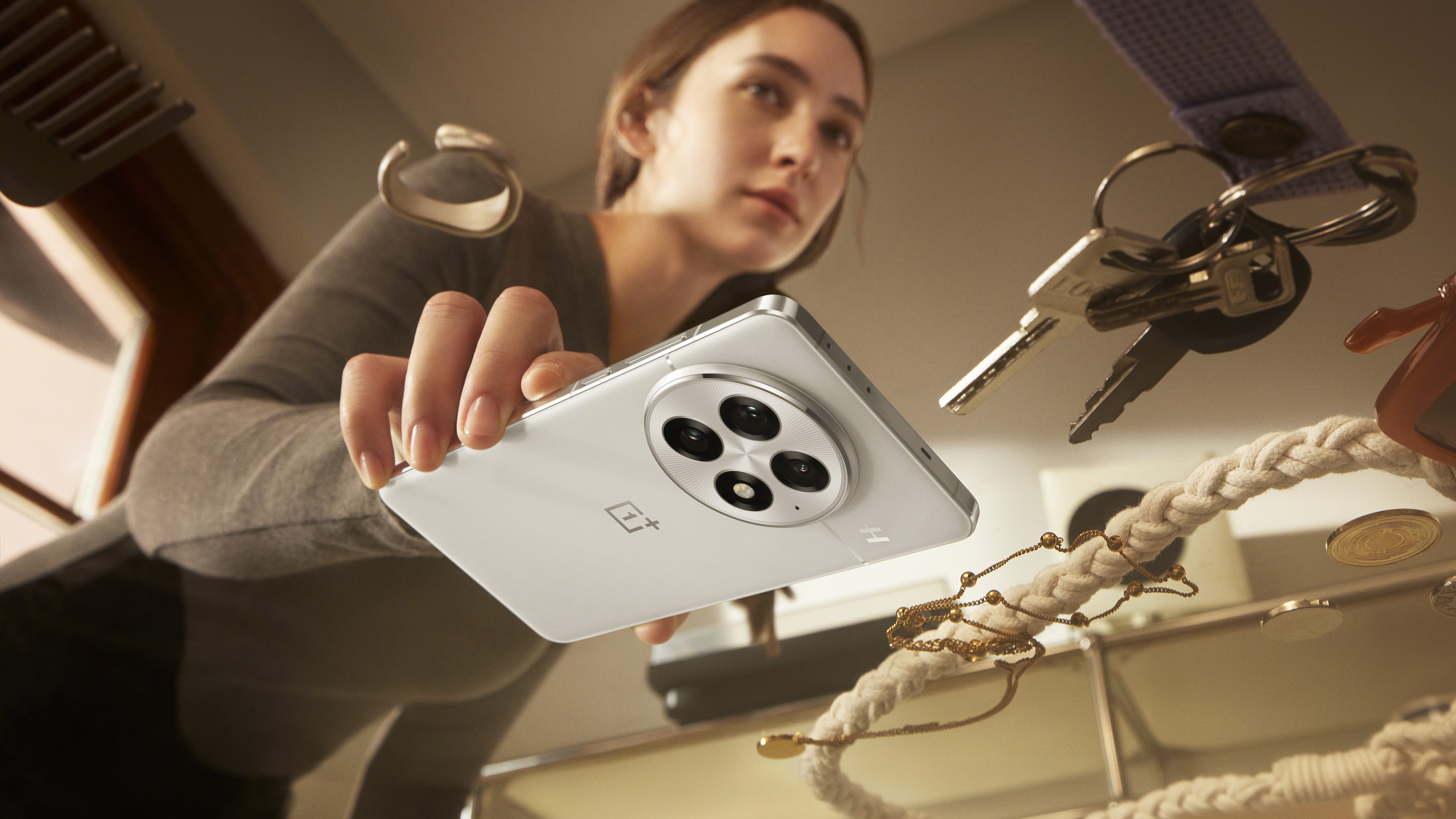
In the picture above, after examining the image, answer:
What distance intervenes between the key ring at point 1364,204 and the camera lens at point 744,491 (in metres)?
0.12

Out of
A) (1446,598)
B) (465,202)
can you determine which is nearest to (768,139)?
(465,202)

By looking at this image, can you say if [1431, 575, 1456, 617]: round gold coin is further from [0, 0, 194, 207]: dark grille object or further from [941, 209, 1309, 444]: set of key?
[0, 0, 194, 207]: dark grille object

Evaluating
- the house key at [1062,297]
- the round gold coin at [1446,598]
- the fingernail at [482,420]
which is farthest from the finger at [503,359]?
the round gold coin at [1446,598]

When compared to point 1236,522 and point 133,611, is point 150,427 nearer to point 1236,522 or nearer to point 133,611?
point 133,611

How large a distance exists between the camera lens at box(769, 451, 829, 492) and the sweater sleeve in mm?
109

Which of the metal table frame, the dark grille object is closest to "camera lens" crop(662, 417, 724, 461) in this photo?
the metal table frame

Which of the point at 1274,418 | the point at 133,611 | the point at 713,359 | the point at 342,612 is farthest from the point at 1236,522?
the point at 133,611

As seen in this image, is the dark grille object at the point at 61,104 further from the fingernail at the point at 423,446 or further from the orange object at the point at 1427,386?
the orange object at the point at 1427,386

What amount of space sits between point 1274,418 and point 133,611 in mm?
386

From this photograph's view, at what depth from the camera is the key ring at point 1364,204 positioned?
200 millimetres

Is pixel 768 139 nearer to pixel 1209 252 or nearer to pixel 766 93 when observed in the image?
pixel 766 93

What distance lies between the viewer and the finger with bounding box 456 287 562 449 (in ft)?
0.64

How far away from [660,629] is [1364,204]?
0.21 metres

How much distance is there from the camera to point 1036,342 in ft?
0.70
